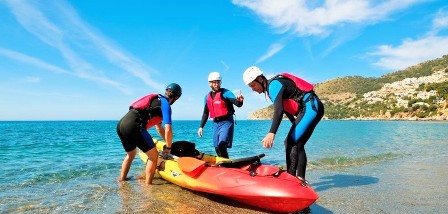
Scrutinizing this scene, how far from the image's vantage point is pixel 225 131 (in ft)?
29.4

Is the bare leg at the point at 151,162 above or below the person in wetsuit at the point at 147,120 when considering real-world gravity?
below

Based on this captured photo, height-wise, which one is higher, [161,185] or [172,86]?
[172,86]

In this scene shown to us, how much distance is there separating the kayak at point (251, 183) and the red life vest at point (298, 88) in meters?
1.17

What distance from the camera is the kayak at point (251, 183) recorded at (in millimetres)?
4910

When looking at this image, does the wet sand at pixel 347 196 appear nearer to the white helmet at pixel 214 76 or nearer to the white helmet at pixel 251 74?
the white helmet at pixel 251 74

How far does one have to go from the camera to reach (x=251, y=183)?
5277 millimetres

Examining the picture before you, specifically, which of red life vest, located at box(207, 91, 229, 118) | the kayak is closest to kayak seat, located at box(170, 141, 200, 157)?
the kayak

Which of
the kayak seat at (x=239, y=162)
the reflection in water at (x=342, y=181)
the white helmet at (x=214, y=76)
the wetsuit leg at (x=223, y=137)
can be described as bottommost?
the reflection in water at (x=342, y=181)

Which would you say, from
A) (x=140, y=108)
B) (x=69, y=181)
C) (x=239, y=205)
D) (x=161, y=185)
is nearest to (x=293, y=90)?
(x=239, y=205)

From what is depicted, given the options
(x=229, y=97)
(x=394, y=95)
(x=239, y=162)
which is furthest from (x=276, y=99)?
(x=394, y=95)

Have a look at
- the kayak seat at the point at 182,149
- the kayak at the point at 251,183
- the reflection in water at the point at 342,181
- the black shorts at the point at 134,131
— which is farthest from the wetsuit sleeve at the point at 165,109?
the reflection in water at the point at 342,181

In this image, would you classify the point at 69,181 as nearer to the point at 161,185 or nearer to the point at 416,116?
the point at 161,185

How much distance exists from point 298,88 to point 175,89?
268 cm

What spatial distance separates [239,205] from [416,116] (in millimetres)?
106732
